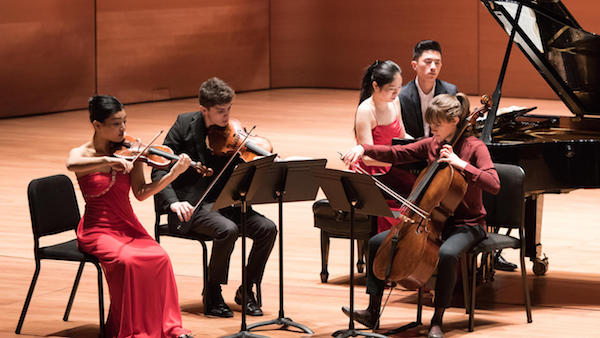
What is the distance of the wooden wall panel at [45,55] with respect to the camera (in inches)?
433

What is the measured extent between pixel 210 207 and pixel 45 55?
22.9ft

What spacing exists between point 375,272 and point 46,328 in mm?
1453

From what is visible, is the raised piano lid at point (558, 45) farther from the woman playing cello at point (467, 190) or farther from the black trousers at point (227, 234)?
the black trousers at point (227, 234)

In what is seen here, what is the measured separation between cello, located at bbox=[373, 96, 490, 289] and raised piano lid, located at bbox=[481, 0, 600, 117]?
132cm

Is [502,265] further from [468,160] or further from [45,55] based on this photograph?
[45,55]

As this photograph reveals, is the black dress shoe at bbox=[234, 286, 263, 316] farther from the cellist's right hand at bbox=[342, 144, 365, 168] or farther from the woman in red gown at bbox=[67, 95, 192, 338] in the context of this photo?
the cellist's right hand at bbox=[342, 144, 365, 168]

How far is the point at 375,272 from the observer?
4520mm

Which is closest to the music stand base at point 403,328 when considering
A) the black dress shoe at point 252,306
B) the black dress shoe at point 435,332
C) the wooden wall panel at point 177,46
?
the black dress shoe at point 435,332

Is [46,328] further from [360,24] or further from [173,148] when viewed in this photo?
[360,24]

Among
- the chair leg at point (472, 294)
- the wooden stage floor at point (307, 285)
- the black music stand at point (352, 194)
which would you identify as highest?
the black music stand at point (352, 194)

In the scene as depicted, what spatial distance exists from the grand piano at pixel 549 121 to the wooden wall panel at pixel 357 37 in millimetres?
7404

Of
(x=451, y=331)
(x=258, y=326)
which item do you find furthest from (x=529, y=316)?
(x=258, y=326)

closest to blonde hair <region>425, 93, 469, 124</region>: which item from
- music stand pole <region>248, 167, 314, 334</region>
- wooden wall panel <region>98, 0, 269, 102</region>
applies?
music stand pole <region>248, 167, 314, 334</region>

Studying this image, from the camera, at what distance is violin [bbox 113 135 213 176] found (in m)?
4.32
